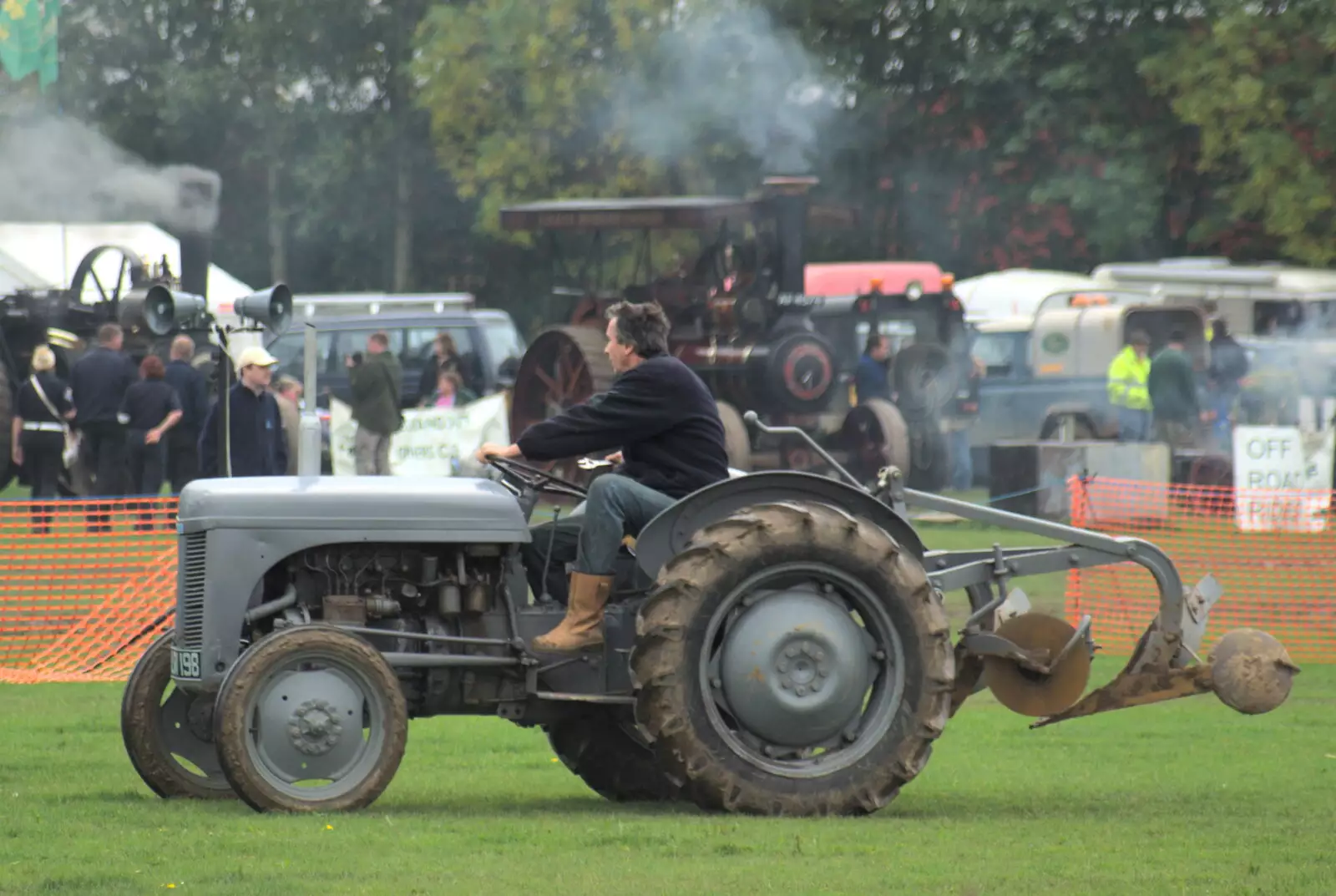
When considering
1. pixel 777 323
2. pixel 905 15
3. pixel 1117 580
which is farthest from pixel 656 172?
pixel 1117 580

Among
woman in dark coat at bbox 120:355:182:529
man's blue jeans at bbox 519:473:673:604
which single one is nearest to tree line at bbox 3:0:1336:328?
woman in dark coat at bbox 120:355:182:529

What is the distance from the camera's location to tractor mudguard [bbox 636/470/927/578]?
7.85 meters

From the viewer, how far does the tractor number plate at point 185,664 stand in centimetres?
771

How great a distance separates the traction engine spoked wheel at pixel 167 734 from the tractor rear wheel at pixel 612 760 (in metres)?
1.23

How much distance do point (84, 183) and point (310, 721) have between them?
93.9 feet

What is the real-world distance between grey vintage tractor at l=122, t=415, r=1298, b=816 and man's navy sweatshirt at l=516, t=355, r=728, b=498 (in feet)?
Answer: 0.56

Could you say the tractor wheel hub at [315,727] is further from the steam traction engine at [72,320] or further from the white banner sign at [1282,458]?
the steam traction engine at [72,320]

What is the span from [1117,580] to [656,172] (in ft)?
83.2

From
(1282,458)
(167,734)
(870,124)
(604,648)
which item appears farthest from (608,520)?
(870,124)

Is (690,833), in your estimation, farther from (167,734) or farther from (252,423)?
(252,423)

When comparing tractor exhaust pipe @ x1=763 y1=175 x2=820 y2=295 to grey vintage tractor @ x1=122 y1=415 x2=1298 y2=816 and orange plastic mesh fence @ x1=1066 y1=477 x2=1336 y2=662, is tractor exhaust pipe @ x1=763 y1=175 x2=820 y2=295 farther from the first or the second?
grey vintage tractor @ x1=122 y1=415 x2=1298 y2=816

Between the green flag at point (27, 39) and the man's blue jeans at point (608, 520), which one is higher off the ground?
the green flag at point (27, 39)

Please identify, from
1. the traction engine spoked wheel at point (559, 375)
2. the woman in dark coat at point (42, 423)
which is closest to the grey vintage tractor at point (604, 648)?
the woman in dark coat at point (42, 423)

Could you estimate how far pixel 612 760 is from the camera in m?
8.63
